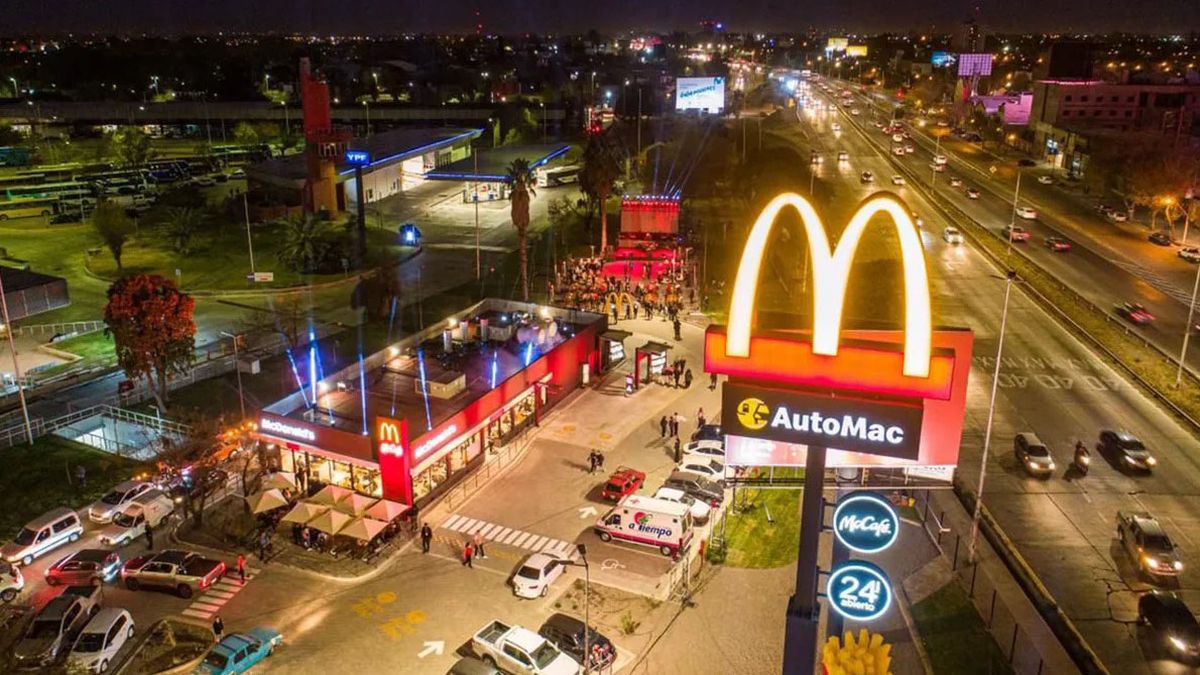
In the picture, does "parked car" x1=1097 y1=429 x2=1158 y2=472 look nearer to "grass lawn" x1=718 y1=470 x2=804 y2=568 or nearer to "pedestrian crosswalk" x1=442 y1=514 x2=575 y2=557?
"grass lawn" x1=718 y1=470 x2=804 y2=568

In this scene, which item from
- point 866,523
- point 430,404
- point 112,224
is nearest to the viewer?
point 866,523

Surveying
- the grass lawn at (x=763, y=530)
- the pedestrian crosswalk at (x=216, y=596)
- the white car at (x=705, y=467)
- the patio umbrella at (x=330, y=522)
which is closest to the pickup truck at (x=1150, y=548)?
the grass lawn at (x=763, y=530)

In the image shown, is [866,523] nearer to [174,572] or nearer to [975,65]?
[174,572]

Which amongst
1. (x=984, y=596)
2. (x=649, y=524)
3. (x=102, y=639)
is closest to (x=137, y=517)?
(x=102, y=639)

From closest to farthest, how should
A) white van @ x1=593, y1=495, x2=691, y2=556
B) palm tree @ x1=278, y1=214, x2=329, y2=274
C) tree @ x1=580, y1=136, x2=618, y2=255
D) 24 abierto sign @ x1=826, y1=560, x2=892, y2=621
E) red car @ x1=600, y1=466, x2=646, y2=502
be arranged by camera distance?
1. 24 abierto sign @ x1=826, y1=560, x2=892, y2=621
2. white van @ x1=593, y1=495, x2=691, y2=556
3. red car @ x1=600, y1=466, x2=646, y2=502
4. palm tree @ x1=278, y1=214, x2=329, y2=274
5. tree @ x1=580, y1=136, x2=618, y2=255

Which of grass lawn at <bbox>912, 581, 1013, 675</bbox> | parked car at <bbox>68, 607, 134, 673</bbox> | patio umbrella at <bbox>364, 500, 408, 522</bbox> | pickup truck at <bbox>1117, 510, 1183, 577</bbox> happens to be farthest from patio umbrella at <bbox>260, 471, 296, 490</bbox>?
pickup truck at <bbox>1117, 510, 1183, 577</bbox>

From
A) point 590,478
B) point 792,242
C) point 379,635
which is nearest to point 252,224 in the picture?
point 792,242
